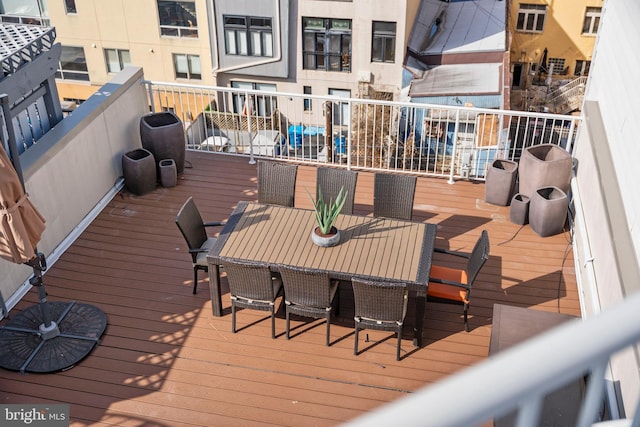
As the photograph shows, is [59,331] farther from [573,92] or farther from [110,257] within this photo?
[573,92]

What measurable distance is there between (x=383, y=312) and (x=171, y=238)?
3.08 m

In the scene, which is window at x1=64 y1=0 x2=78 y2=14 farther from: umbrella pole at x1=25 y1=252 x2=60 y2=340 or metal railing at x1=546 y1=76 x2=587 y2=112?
umbrella pole at x1=25 y1=252 x2=60 y2=340

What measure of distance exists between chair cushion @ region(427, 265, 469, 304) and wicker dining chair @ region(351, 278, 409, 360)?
56 centimetres

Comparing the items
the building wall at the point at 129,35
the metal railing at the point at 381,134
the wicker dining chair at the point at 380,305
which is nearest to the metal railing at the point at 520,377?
the wicker dining chair at the point at 380,305

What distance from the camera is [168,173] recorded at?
884cm

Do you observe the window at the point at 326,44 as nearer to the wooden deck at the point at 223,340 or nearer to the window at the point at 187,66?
the window at the point at 187,66

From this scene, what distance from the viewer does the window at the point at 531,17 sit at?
1172 inches

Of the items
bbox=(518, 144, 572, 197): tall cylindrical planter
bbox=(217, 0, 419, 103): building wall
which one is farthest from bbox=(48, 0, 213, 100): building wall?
bbox=(518, 144, 572, 197): tall cylindrical planter

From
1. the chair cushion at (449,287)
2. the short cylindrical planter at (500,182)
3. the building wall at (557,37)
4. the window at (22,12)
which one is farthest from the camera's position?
the building wall at (557,37)

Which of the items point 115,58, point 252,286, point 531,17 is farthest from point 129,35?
point 252,286

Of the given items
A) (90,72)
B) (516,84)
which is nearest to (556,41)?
(516,84)

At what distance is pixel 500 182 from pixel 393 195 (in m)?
1.66

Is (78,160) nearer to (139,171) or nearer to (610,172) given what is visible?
(139,171)

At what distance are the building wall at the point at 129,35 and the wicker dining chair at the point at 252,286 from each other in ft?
68.4
